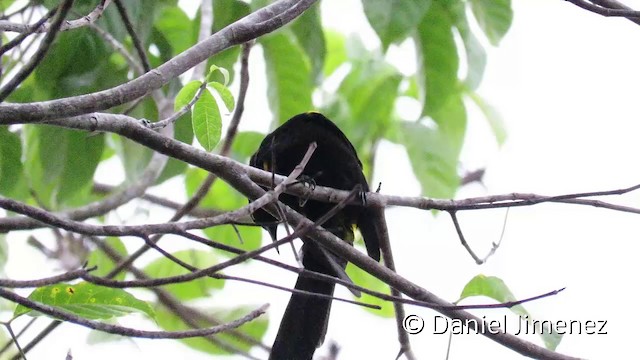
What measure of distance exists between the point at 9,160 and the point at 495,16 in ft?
4.45

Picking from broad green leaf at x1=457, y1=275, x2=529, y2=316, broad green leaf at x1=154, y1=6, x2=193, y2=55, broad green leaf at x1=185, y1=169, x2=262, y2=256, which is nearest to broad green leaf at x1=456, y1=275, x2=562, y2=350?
broad green leaf at x1=457, y1=275, x2=529, y2=316

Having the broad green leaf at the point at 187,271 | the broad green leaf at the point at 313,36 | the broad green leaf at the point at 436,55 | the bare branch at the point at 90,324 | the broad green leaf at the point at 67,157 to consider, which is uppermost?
the broad green leaf at the point at 436,55

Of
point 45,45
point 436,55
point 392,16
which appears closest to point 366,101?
point 436,55

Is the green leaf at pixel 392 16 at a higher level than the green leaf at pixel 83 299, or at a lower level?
higher

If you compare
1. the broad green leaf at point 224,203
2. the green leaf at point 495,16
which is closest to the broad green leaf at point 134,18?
the green leaf at point 495,16

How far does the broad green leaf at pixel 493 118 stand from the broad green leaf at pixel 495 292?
1.45m

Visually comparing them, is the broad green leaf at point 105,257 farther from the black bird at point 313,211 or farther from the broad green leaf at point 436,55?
the broad green leaf at point 436,55

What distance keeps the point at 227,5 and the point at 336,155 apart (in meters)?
0.59

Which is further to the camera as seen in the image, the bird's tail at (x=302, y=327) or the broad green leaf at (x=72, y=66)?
the bird's tail at (x=302, y=327)

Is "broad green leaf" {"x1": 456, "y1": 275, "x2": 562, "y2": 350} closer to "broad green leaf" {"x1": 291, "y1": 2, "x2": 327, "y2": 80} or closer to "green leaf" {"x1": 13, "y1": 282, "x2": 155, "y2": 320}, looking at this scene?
"broad green leaf" {"x1": 291, "y1": 2, "x2": 327, "y2": 80}

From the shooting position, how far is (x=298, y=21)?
7.13 feet

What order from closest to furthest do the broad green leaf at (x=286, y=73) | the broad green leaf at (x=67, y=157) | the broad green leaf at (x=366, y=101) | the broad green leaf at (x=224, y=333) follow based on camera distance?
the broad green leaf at (x=67, y=157) → the broad green leaf at (x=286, y=73) → the broad green leaf at (x=224, y=333) → the broad green leaf at (x=366, y=101)

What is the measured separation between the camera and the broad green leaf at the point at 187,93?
70.7 inches

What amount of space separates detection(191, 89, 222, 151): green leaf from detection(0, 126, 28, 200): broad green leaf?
669mm
